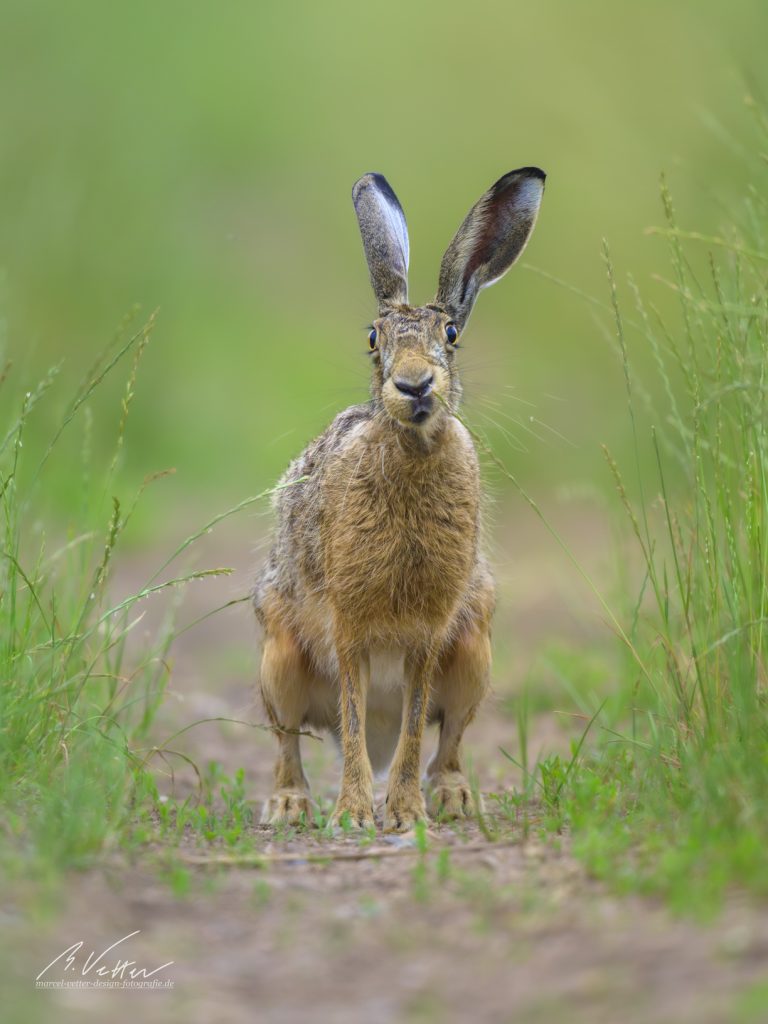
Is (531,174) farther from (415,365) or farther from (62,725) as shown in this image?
(62,725)

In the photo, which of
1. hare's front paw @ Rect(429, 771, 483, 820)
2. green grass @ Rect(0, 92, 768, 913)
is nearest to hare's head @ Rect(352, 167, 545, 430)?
green grass @ Rect(0, 92, 768, 913)

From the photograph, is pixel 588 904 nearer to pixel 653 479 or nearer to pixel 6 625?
pixel 6 625

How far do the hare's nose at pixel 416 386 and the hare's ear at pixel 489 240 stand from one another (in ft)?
2.51

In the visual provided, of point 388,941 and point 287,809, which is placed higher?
point 287,809

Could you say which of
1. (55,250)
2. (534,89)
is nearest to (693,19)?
(534,89)

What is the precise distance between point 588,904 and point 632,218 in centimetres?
1364

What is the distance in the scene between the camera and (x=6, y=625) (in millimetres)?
4660

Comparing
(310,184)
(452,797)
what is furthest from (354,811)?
(310,184)

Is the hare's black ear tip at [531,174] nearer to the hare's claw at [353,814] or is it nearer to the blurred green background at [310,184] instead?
the blurred green background at [310,184]

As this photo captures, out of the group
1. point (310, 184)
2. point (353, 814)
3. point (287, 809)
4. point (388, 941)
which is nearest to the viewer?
point (388, 941)

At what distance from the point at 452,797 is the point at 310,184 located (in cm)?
1825

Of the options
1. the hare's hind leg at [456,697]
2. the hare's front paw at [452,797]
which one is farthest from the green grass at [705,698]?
the hare's hind leg at [456,697]

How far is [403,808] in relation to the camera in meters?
5.35

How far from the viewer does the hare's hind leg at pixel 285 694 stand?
5855mm
